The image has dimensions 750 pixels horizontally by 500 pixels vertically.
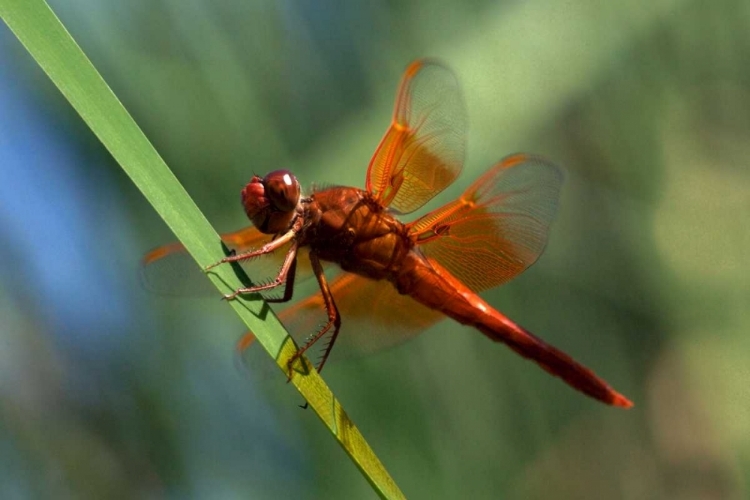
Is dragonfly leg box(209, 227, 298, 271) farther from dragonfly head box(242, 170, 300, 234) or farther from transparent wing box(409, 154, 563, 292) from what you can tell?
transparent wing box(409, 154, 563, 292)

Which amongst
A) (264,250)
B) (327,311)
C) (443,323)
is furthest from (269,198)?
(443,323)

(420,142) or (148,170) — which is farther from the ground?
(148,170)

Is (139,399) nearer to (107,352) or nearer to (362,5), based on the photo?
(107,352)

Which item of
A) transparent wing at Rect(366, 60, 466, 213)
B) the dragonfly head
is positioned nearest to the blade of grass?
the dragonfly head

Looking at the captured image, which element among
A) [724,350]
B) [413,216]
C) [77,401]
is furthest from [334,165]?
[724,350]

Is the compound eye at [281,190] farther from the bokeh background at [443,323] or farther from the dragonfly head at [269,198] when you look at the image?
the bokeh background at [443,323]

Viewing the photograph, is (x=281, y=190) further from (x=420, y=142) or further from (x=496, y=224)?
(x=496, y=224)

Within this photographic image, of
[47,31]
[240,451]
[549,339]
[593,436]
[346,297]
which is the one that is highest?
[47,31]
